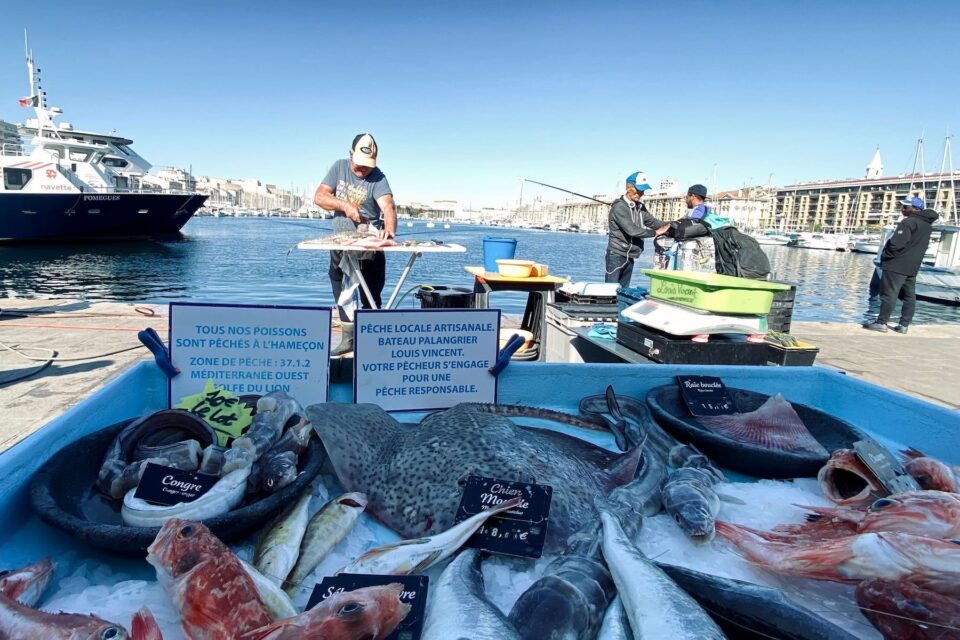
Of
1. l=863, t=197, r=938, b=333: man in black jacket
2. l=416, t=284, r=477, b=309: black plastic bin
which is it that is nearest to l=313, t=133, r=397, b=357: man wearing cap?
l=416, t=284, r=477, b=309: black plastic bin

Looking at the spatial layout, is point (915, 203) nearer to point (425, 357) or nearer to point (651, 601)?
point (425, 357)

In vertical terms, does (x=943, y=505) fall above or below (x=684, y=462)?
above

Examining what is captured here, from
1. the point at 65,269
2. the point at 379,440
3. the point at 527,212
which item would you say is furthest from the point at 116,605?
the point at 527,212

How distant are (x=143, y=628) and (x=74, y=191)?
37.6 m

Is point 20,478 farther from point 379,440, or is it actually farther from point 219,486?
point 379,440

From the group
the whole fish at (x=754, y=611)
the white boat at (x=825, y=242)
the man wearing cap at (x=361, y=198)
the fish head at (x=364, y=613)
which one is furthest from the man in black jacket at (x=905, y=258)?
the white boat at (x=825, y=242)

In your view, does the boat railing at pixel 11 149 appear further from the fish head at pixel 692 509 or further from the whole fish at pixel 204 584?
the fish head at pixel 692 509

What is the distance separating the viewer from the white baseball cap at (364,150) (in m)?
4.77

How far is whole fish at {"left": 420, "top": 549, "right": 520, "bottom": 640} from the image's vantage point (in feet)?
3.36

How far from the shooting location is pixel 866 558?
4.05 ft

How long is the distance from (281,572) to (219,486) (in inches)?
13.6

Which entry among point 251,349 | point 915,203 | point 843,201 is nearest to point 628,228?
point 251,349

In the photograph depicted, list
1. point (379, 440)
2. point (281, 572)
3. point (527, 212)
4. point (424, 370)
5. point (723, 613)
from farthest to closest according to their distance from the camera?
1. point (527, 212)
2. point (424, 370)
3. point (379, 440)
4. point (281, 572)
5. point (723, 613)

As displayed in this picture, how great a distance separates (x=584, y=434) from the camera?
2.28 m
